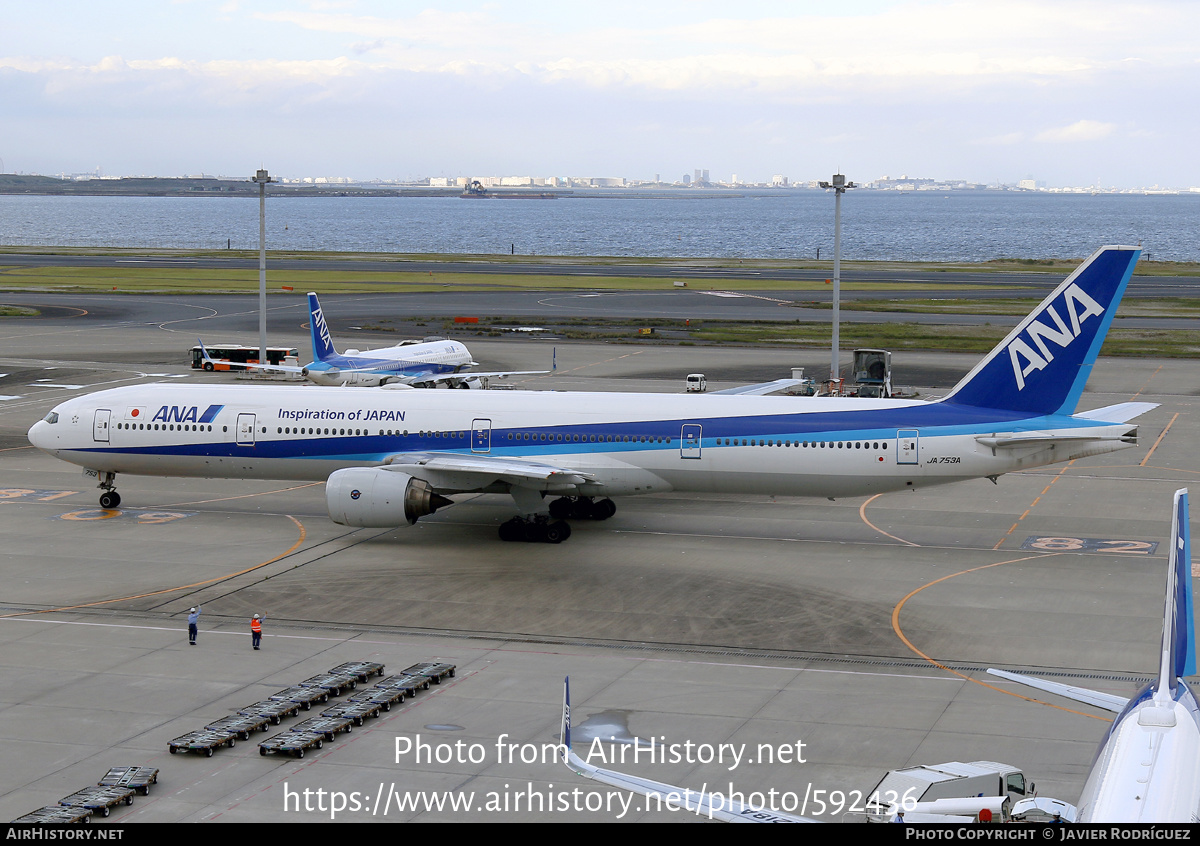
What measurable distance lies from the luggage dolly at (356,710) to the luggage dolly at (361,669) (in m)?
1.62

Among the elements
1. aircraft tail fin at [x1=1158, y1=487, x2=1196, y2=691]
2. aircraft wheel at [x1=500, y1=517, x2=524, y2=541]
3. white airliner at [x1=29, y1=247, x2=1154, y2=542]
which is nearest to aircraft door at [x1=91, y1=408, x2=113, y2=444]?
white airliner at [x1=29, y1=247, x2=1154, y2=542]

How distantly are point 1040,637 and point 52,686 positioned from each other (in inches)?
913

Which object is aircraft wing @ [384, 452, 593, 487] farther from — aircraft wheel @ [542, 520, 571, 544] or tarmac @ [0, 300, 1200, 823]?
tarmac @ [0, 300, 1200, 823]

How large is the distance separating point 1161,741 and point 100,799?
16.3 meters

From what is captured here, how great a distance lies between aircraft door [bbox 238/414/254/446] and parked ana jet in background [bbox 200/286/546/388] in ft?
80.4

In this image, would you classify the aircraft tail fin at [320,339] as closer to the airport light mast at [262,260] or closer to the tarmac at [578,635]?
the airport light mast at [262,260]

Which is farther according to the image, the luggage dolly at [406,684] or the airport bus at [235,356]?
the airport bus at [235,356]

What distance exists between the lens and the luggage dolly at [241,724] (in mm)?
24109

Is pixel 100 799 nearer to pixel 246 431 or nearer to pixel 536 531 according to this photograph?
pixel 536 531

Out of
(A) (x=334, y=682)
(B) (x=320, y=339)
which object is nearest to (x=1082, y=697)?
(A) (x=334, y=682)

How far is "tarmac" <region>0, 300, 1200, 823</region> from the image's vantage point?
22688 millimetres

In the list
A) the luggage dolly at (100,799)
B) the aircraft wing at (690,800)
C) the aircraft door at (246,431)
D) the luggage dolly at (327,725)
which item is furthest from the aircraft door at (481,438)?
the aircraft wing at (690,800)

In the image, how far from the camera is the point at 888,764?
75.8ft

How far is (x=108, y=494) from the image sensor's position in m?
45.0
